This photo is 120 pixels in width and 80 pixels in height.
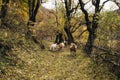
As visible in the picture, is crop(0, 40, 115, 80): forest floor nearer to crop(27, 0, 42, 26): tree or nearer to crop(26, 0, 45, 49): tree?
crop(26, 0, 45, 49): tree

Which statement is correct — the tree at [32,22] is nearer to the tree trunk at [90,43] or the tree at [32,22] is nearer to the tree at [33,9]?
the tree at [33,9]

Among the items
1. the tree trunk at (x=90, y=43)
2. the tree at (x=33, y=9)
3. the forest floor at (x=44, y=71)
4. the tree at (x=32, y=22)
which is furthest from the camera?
the tree at (x=33, y=9)

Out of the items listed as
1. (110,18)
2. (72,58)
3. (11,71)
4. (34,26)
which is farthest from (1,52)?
(34,26)

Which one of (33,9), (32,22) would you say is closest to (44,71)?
(32,22)

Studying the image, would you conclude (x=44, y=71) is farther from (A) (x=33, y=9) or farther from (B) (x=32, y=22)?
(A) (x=33, y=9)

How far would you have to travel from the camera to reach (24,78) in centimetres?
1368

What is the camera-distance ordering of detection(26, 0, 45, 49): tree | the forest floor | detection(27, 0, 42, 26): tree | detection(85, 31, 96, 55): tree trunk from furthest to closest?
1. detection(27, 0, 42, 26): tree
2. detection(26, 0, 45, 49): tree
3. detection(85, 31, 96, 55): tree trunk
4. the forest floor

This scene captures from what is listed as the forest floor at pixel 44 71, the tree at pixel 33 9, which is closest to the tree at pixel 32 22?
the tree at pixel 33 9

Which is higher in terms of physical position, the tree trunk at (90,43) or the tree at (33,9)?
the tree at (33,9)

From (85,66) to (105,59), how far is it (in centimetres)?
237

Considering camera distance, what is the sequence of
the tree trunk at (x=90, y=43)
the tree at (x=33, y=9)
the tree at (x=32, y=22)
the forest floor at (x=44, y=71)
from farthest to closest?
the tree at (x=33, y=9)
the tree at (x=32, y=22)
the tree trunk at (x=90, y=43)
the forest floor at (x=44, y=71)

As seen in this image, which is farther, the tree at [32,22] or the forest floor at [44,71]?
the tree at [32,22]

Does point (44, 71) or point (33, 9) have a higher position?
point (33, 9)

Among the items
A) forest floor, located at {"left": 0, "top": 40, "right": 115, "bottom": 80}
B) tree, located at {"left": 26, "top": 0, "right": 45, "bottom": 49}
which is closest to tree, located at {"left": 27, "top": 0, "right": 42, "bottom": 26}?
tree, located at {"left": 26, "top": 0, "right": 45, "bottom": 49}
